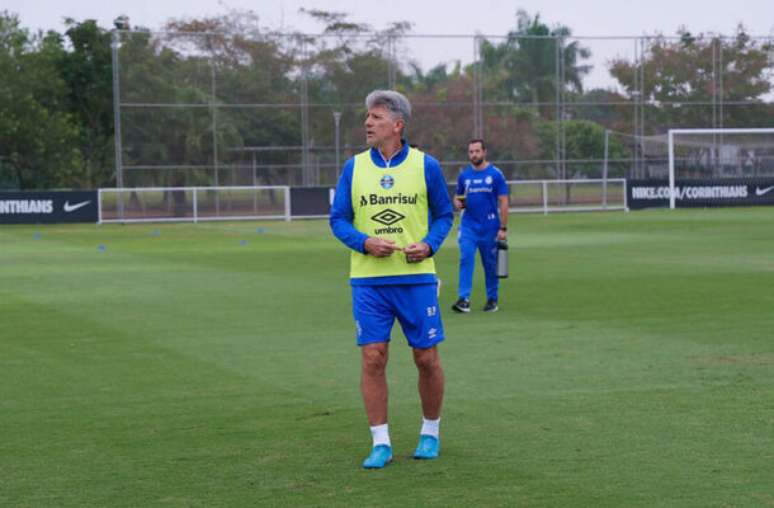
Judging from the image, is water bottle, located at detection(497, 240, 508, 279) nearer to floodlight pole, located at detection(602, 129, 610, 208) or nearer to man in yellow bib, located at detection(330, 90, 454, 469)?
man in yellow bib, located at detection(330, 90, 454, 469)

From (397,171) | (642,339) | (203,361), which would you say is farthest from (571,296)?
(397,171)

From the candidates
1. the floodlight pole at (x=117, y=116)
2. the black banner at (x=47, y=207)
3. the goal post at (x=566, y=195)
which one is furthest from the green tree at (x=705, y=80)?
the black banner at (x=47, y=207)

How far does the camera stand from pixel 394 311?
714 centimetres

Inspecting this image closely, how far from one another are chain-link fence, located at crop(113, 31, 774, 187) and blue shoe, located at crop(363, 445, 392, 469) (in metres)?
42.3

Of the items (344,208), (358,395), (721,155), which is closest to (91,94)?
(721,155)

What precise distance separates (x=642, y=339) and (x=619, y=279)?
6603mm

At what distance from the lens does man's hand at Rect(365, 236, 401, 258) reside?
6.91 m

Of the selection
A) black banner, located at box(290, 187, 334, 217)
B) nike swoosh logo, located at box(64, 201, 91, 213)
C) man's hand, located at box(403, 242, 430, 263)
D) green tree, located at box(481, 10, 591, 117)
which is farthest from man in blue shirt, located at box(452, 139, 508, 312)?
green tree, located at box(481, 10, 591, 117)

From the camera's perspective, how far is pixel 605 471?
6.73 meters

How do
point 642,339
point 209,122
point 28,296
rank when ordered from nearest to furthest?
point 642,339
point 28,296
point 209,122

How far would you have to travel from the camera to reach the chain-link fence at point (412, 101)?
50562 mm

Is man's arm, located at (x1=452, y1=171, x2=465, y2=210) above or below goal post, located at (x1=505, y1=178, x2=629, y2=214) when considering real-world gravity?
above

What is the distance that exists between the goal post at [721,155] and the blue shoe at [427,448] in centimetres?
4002

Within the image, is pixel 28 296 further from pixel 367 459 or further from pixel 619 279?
pixel 367 459
